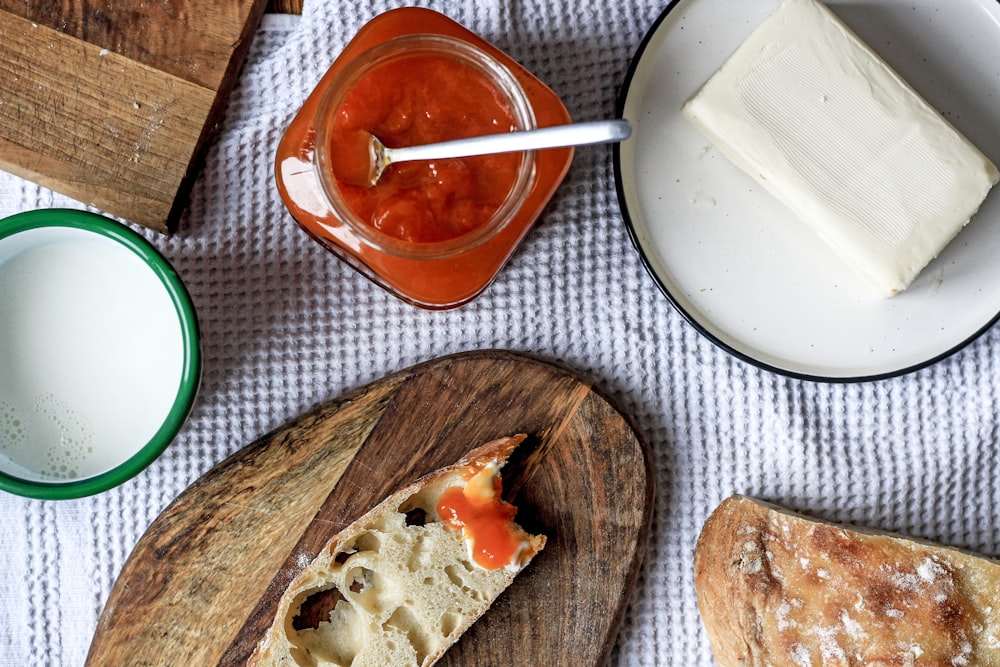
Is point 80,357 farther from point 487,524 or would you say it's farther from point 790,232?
point 790,232

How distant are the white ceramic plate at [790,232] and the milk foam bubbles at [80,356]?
666 mm

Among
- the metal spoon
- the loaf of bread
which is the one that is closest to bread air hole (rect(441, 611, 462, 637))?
the loaf of bread

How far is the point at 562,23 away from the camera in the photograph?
4.38 feet

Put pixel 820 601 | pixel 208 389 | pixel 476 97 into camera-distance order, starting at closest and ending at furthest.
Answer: pixel 476 97 → pixel 820 601 → pixel 208 389

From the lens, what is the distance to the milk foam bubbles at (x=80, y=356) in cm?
123

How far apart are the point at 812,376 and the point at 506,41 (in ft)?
2.09

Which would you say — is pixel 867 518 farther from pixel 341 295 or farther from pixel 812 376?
pixel 341 295

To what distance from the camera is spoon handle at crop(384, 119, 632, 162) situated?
1016 mm

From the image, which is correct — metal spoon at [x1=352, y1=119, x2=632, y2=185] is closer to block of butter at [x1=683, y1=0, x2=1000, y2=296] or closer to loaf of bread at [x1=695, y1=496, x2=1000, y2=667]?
block of butter at [x1=683, y1=0, x2=1000, y2=296]

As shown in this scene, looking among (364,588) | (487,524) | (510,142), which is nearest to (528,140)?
(510,142)

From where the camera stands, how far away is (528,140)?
3.46ft

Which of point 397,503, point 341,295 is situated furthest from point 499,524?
point 341,295

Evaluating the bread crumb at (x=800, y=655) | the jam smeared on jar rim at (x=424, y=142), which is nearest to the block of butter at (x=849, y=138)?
the jam smeared on jar rim at (x=424, y=142)

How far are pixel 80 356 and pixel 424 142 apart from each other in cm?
55
